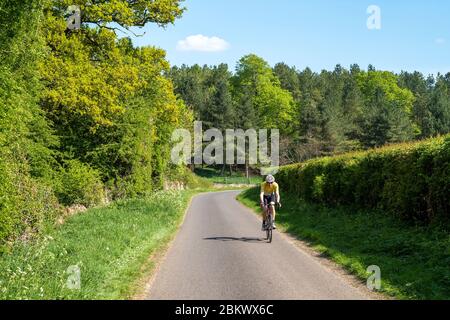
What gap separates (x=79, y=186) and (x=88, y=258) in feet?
41.6

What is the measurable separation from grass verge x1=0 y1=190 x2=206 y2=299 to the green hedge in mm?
7790

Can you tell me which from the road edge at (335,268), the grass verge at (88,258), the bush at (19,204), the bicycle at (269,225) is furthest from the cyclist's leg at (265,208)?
the bush at (19,204)

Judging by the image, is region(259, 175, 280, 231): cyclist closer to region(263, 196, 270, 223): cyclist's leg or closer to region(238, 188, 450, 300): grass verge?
region(263, 196, 270, 223): cyclist's leg

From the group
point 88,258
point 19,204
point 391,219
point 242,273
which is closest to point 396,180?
point 391,219

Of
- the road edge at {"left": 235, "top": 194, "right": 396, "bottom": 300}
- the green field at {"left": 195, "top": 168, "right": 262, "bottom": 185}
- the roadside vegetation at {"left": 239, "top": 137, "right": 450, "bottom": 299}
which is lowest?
the green field at {"left": 195, "top": 168, "right": 262, "bottom": 185}

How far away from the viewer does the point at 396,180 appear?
1542cm

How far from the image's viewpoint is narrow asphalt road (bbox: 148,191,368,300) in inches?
345

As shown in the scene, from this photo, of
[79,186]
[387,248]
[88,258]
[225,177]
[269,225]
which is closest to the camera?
[88,258]

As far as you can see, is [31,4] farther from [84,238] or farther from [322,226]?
[322,226]

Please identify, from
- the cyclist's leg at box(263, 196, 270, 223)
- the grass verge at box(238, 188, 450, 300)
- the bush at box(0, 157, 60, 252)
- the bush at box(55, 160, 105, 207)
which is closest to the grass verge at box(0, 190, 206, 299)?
the bush at box(0, 157, 60, 252)

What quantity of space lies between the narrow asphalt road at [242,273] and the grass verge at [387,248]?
814 mm

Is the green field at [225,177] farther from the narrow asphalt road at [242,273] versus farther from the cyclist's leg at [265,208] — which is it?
the narrow asphalt road at [242,273]

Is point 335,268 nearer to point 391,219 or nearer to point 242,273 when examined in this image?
point 242,273

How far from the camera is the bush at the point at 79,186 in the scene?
22.4 meters
